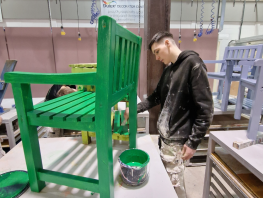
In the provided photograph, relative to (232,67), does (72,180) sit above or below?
below

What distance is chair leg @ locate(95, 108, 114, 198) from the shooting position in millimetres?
536

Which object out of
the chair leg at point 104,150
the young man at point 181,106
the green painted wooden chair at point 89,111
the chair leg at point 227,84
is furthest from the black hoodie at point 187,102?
the chair leg at point 227,84

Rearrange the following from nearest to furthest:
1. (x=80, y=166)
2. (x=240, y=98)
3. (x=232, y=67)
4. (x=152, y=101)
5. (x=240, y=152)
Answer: (x=80, y=166)
(x=240, y=152)
(x=152, y=101)
(x=240, y=98)
(x=232, y=67)

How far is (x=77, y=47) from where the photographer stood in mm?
2623

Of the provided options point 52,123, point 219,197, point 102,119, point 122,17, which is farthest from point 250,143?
point 122,17

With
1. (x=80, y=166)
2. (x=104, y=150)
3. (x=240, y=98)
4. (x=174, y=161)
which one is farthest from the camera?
(x=240, y=98)

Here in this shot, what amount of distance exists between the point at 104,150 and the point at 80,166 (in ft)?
1.24

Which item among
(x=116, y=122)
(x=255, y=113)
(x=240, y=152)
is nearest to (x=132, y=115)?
(x=116, y=122)

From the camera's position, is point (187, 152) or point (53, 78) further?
point (187, 152)

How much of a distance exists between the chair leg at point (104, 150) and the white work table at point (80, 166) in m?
0.14

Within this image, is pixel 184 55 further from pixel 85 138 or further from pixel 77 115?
pixel 85 138

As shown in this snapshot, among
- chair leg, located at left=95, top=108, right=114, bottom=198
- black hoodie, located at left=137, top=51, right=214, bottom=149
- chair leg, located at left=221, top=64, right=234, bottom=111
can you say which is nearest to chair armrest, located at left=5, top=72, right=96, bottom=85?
chair leg, located at left=95, top=108, right=114, bottom=198

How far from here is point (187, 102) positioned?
99 centimetres

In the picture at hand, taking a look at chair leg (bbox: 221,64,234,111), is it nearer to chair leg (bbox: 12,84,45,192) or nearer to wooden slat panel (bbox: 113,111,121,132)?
wooden slat panel (bbox: 113,111,121,132)
